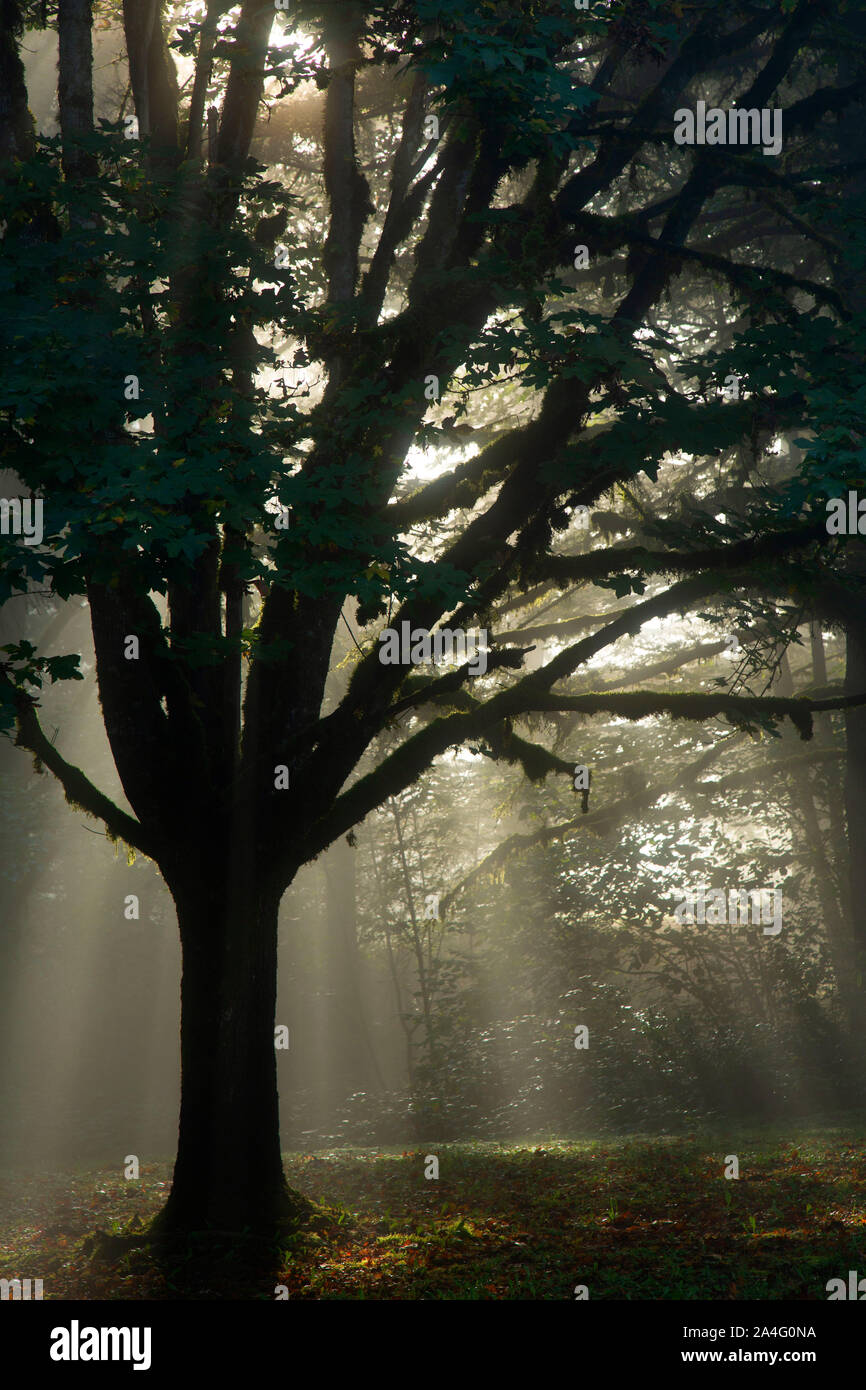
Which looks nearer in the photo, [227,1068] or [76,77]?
[227,1068]

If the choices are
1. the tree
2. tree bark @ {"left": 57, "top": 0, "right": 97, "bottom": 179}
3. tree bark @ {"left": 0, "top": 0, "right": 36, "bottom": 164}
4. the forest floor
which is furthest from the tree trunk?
tree bark @ {"left": 0, "top": 0, "right": 36, "bottom": 164}

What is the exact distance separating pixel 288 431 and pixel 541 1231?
629 centimetres

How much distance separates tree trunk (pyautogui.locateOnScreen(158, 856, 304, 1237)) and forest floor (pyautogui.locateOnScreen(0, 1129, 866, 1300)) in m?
0.52

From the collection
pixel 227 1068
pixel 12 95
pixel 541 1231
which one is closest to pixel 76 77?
pixel 12 95

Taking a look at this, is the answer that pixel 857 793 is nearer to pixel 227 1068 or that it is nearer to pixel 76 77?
pixel 227 1068

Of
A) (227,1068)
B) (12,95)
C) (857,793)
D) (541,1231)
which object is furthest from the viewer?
(857,793)

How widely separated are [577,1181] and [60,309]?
8561mm

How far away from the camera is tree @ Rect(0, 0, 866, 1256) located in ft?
20.3

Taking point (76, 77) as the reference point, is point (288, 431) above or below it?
below

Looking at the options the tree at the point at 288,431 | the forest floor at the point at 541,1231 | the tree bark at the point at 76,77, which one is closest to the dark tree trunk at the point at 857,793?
the forest floor at the point at 541,1231

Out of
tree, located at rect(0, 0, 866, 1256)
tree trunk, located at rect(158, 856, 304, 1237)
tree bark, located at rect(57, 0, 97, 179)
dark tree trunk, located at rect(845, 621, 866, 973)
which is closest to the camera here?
tree, located at rect(0, 0, 866, 1256)

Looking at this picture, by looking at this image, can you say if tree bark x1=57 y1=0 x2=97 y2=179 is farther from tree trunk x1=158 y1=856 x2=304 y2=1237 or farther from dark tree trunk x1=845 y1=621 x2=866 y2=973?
dark tree trunk x1=845 y1=621 x2=866 y2=973

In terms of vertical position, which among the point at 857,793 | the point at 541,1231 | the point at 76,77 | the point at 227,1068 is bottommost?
the point at 541,1231

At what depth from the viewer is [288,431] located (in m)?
7.62
